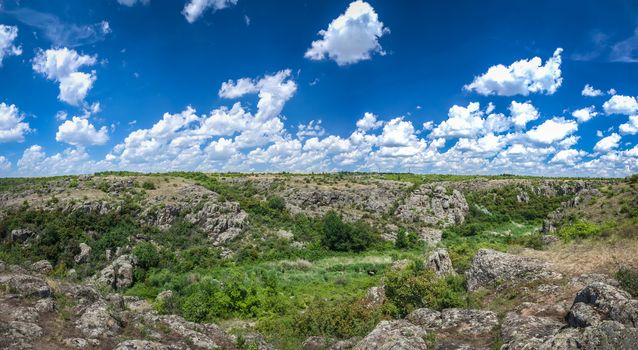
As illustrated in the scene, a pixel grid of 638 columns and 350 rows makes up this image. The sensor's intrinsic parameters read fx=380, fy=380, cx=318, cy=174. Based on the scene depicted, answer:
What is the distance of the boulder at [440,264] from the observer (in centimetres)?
3217

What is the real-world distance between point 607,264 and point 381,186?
76223mm

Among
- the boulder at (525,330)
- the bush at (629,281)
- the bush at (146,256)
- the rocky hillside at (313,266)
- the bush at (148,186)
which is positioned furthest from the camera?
the bush at (148,186)

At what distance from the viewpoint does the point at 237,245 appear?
6119 centimetres

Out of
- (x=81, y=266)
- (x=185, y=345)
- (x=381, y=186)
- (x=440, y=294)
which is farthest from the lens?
(x=381, y=186)

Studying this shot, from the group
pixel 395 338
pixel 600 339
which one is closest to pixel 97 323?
pixel 395 338

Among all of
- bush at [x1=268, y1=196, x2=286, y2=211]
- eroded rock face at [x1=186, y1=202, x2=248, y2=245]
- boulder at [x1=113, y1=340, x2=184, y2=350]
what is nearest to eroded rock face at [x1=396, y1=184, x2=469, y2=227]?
bush at [x1=268, y1=196, x2=286, y2=211]

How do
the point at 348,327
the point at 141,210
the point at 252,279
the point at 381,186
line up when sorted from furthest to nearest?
the point at 381,186 < the point at 141,210 < the point at 252,279 < the point at 348,327

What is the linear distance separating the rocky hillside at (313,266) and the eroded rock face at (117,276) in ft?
0.70

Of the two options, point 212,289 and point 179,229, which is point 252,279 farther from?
point 179,229

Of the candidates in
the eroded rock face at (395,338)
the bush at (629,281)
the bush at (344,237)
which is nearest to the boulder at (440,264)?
the bush at (629,281)

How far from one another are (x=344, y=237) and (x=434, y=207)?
99.8 ft

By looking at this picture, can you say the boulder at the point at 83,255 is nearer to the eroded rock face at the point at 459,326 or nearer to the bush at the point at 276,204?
the bush at the point at 276,204

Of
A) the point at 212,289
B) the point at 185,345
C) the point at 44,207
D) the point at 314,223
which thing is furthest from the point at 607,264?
the point at 44,207

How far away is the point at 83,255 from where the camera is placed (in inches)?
2007
